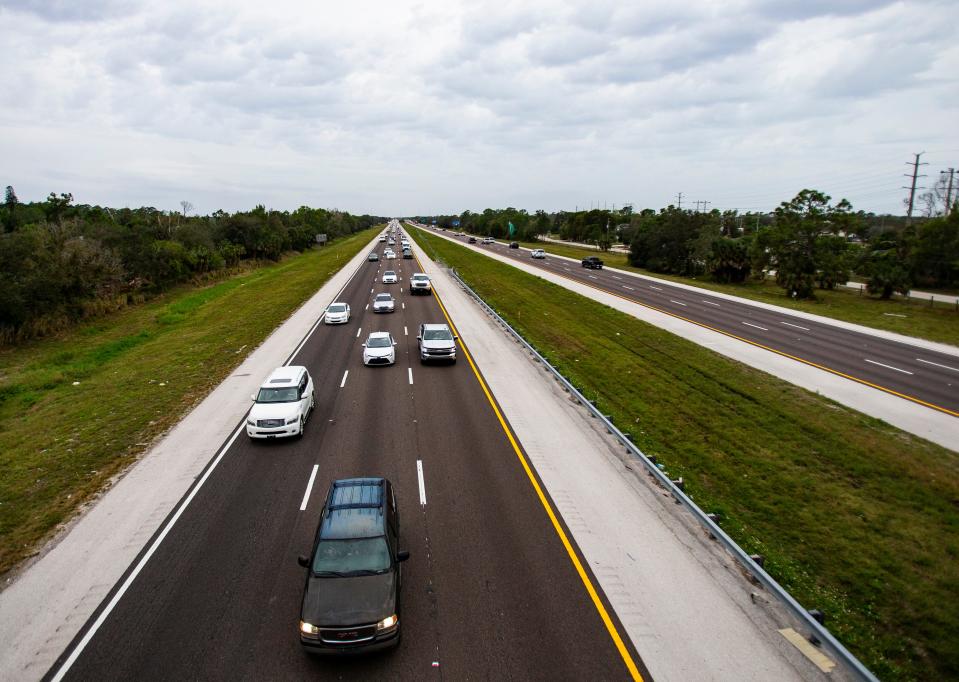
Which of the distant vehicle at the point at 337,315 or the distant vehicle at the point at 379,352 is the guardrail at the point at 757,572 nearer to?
the distant vehicle at the point at 379,352

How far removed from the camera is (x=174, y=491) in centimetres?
1243

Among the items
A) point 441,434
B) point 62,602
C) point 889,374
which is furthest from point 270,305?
point 889,374

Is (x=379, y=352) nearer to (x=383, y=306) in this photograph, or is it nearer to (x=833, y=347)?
(x=383, y=306)

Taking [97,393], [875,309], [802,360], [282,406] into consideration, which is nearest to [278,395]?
[282,406]

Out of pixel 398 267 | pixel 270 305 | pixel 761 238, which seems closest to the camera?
pixel 270 305

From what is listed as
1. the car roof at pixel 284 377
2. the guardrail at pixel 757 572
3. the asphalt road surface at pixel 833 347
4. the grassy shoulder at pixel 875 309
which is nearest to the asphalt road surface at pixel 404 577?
the car roof at pixel 284 377

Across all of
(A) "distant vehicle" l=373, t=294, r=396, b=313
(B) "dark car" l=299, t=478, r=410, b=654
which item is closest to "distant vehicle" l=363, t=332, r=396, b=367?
(A) "distant vehicle" l=373, t=294, r=396, b=313

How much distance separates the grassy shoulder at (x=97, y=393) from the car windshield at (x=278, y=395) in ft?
11.7

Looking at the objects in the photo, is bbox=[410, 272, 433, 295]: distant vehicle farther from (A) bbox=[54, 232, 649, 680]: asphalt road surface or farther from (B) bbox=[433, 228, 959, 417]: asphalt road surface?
(A) bbox=[54, 232, 649, 680]: asphalt road surface

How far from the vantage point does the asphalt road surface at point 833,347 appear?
70.6 feet

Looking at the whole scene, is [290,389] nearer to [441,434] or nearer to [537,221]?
[441,434]

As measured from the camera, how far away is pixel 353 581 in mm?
7797

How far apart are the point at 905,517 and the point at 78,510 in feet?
67.8

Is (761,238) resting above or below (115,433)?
above
